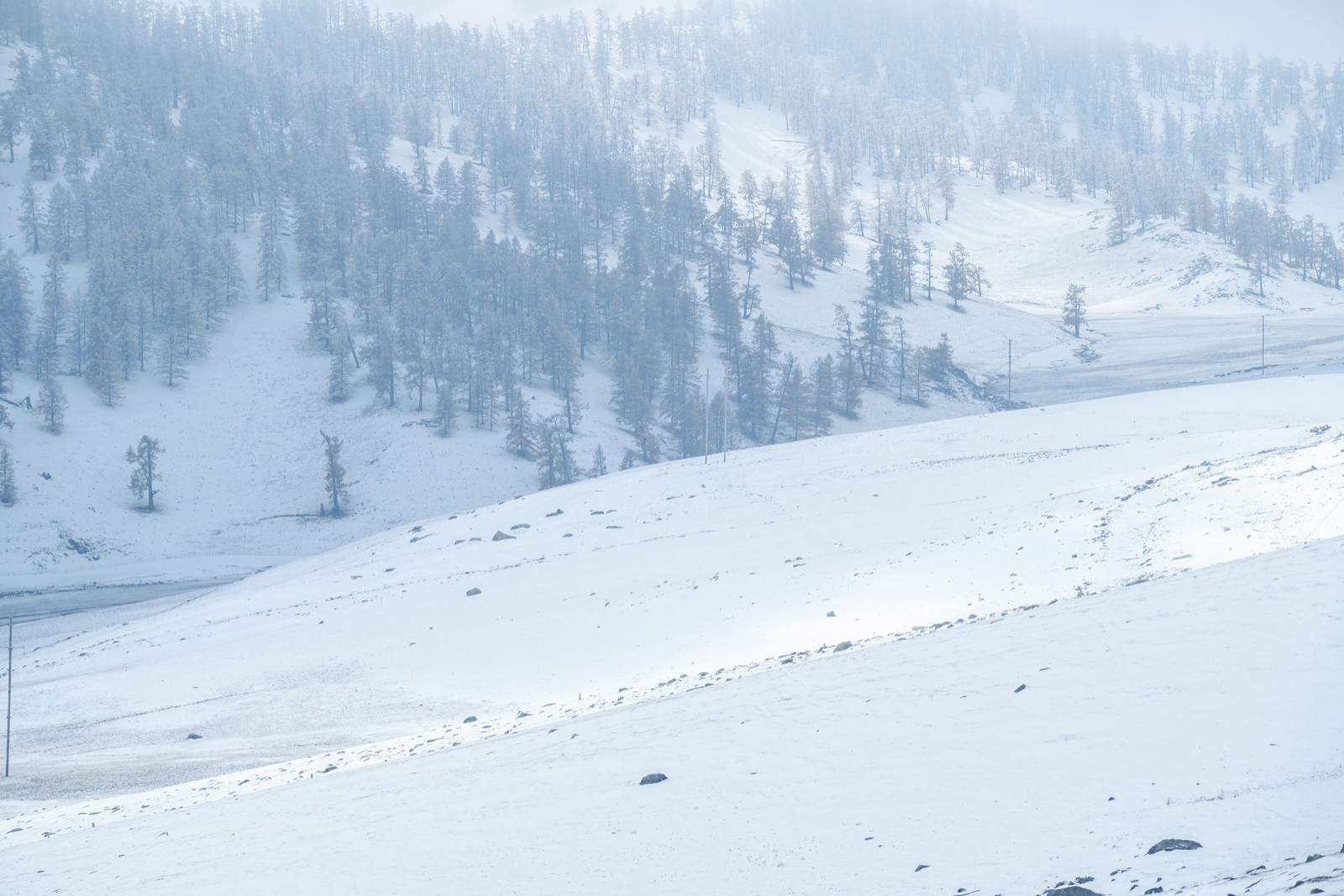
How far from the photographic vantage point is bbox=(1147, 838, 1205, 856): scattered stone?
10352 mm

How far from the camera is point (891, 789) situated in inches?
540

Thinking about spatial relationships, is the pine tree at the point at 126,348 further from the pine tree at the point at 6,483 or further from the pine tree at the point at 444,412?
the pine tree at the point at 444,412

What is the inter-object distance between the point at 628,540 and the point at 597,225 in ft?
330

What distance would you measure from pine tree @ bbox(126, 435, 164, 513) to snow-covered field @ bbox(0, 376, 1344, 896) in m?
36.7

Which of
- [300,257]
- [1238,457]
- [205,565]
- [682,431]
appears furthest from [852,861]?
[300,257]

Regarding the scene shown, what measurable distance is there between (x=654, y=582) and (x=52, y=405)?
69.1 m

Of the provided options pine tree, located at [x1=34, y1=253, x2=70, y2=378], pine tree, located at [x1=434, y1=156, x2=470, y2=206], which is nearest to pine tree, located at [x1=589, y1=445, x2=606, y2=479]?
pine tree, located at [x1=34, y1=253, x2=70, y2=378]

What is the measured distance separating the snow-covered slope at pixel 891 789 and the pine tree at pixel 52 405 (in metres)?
75.6

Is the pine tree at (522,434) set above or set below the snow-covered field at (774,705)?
below

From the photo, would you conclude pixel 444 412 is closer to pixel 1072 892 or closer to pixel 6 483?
pixel 6 483

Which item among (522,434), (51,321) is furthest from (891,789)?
(51,321)

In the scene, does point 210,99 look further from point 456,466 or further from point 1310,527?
point 1310,527

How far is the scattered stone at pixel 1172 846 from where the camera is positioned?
408 inches

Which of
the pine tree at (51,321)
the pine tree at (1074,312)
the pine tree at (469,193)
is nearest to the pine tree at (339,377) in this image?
the pine tree at (51,321)
